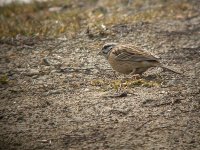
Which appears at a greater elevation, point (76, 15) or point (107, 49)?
point (107, 49)

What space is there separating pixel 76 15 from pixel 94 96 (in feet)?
17.8

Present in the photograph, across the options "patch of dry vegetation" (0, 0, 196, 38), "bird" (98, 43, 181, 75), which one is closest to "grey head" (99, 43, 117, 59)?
"bird" (98, 43, 181, 75)

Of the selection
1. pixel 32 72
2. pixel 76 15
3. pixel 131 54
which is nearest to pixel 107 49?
pixel 131 54

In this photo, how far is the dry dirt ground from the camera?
721cm

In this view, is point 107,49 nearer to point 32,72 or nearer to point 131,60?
point 131,60

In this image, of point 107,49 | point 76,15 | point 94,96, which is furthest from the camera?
point 76,15

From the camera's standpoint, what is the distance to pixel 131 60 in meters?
9.45

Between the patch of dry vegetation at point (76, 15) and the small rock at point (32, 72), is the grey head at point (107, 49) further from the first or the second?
the patch of dry vegetation at point (76, 15)

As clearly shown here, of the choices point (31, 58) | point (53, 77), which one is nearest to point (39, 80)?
point (53, 77)

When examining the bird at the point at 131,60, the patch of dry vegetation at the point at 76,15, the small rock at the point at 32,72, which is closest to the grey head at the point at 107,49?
the bird at the point at 131,60

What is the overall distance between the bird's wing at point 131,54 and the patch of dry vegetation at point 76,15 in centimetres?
263

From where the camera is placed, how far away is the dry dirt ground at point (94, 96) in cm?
721

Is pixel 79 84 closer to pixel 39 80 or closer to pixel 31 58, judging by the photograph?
pixel 39 80

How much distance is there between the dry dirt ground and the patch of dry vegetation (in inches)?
17.0
